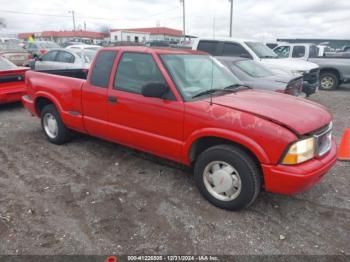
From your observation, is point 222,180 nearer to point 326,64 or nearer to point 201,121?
point 201,121

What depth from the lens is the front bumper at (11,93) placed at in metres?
7.03

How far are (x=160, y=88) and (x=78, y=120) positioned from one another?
193cm

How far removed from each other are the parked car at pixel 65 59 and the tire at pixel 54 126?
4.81m

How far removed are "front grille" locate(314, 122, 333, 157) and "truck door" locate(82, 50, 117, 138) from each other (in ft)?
9.06

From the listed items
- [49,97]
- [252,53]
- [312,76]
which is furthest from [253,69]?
[49,97]

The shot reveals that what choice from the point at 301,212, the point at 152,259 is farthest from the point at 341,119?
the point at 152,259

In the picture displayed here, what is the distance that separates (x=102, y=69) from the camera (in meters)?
4.10

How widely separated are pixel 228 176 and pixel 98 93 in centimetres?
224

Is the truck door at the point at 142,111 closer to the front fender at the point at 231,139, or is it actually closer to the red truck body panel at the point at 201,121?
the red truck body panel at the point at 201,121

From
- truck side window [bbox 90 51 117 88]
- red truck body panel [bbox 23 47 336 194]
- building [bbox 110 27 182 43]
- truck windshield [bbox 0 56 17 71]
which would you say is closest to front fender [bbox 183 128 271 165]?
red truck body panel [bbox 23 47 336 194]

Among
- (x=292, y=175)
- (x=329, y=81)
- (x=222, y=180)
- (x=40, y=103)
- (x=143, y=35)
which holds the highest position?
(x=143, y=35)

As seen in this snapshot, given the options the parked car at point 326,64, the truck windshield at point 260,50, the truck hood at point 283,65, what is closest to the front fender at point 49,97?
the truck hood at point 283,65

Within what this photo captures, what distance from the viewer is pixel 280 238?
2.76m

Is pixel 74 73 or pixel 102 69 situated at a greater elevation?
pixel 102 69
